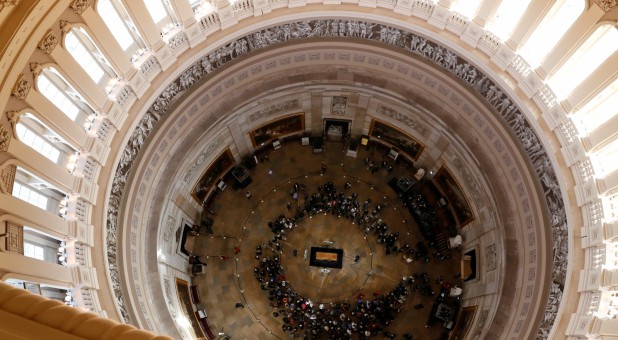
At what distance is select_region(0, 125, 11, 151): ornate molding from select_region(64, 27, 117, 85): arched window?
11.4 ft

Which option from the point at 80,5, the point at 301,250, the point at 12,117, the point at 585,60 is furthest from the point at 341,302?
the point at 80,5

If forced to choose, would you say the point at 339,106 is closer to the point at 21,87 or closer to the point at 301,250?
the point at 301,250

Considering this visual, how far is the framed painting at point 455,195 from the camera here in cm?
2500

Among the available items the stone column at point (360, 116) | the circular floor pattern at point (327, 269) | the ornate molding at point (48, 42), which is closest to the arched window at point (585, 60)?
the stone column at point (360, 116)

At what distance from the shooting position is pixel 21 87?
13305mm

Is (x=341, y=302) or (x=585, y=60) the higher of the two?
(x=585, y=60)

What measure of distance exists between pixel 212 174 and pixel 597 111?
18966 mm

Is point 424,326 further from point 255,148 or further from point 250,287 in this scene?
point 255,148

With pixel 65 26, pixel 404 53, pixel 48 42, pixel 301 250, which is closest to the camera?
pixel 48 42

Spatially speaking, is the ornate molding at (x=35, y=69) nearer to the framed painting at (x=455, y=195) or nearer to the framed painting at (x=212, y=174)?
the framed painting at (x=212, y=174)

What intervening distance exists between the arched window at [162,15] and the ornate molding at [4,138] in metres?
6.56

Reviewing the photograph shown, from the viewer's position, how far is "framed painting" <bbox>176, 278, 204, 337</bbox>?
2397cm

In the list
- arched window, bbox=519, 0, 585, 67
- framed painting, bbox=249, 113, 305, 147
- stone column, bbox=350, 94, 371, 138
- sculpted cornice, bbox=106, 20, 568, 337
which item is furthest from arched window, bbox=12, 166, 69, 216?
arched window, bbox=519, 0, 585, 67

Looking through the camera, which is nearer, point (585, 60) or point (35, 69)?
point (35, 69)
